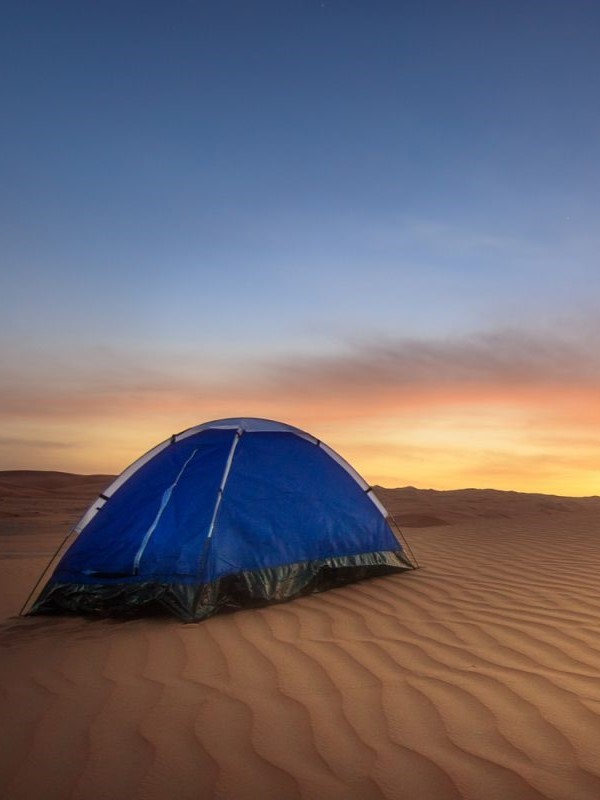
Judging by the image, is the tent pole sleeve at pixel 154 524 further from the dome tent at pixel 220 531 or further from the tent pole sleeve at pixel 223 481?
the tent pole sleeve at pixel 223 481

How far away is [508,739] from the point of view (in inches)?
122

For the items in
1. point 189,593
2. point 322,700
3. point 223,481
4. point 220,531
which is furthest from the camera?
point 223,481

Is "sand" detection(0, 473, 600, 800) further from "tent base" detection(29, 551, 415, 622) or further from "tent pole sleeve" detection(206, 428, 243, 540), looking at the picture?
"tent pole sleeve" detection(206, 428, 243, 540)

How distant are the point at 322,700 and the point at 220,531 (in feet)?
8.41

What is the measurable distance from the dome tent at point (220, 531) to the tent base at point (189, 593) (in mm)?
10

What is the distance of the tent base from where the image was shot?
18.6 feet

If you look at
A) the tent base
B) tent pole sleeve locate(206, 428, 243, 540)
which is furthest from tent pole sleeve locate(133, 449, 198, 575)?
tent pole sleeve locate(206, 428, 243, 540)

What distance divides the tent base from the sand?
189 millimetres

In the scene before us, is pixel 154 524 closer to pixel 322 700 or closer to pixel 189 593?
pixel 189 593

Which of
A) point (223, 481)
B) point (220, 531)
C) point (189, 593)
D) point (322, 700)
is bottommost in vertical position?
point (322, 700)

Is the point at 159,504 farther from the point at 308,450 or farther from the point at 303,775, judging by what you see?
the point at 303,775

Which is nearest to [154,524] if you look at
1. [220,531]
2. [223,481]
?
[220,531]

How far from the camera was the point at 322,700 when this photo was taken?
144 inches

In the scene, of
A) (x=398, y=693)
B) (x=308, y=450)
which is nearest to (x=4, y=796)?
(x=398, y=693)
